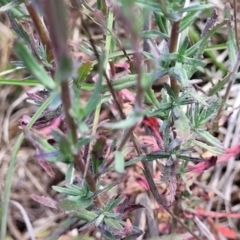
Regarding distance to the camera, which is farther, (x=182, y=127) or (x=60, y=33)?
(x=182, y=127)

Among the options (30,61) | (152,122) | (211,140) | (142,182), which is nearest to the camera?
(30,61)

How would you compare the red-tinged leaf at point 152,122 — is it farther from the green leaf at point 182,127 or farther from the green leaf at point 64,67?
the green leaf at point 64,67

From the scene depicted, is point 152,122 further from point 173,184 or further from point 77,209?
point 77,209

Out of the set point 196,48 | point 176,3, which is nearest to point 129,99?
point 196,48

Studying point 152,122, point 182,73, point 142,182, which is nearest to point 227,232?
point 142,182

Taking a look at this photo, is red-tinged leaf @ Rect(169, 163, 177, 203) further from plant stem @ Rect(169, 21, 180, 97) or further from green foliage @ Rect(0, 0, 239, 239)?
plant stem @ Rect(169, 21, 180, 97)

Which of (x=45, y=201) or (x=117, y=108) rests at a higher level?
(x=117, y=108)

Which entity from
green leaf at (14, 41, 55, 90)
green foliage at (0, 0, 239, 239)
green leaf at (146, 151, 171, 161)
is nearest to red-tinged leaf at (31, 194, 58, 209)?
green foliage at (0, 0, 239, 239)

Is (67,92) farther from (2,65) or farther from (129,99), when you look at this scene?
(2,65)
